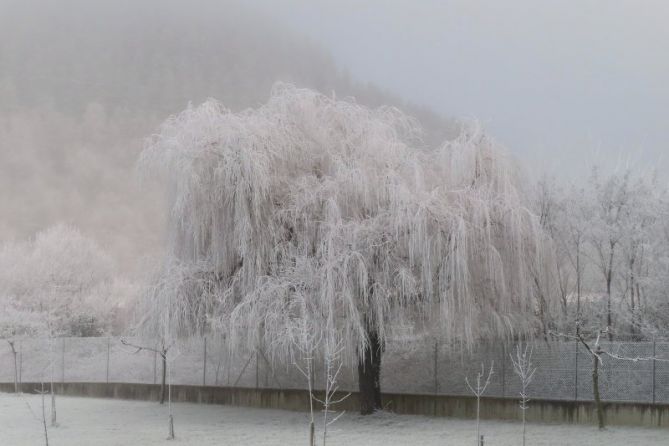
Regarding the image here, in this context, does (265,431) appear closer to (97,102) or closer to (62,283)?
(62,283)

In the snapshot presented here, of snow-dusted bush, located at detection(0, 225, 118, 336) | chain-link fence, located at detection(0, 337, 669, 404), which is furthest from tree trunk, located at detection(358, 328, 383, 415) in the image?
snow-dusted bush, located at detection(0, 225, 118, 336)

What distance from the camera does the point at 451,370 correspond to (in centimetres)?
2703

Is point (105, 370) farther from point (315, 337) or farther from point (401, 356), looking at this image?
point (315, 337)

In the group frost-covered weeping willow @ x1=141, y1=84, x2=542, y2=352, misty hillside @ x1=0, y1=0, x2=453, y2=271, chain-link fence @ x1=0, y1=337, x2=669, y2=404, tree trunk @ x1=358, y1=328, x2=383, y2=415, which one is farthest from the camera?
misty hillside @ x1=0, y1=0, x2=453, y2=271

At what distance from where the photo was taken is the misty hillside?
A: 148 meters

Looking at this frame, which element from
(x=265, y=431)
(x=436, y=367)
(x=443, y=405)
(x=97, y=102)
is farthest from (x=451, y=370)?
(x=97, y=102)

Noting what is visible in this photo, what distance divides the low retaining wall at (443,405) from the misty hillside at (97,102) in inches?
3912

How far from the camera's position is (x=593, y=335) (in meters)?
29.4

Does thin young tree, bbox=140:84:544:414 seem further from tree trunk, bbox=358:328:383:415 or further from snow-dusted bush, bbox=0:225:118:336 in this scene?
snow-dusted bush, bbox=0:225:118:336

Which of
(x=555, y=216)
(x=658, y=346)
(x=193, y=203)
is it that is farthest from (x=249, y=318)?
(x=555, y=216)

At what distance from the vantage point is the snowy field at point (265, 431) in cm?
2078

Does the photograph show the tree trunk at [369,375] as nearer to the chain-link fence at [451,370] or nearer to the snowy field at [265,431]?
the snowy field at [265,431]

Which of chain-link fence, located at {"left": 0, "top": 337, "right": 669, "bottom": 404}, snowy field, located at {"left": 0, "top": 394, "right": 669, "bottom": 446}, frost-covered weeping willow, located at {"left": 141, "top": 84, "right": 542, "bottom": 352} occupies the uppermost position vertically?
frost-covered weeping willow, located at {"left": 141, "top": 84, "right": 542, "bottom": 352}

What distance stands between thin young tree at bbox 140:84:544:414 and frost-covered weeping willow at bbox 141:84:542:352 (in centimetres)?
4
